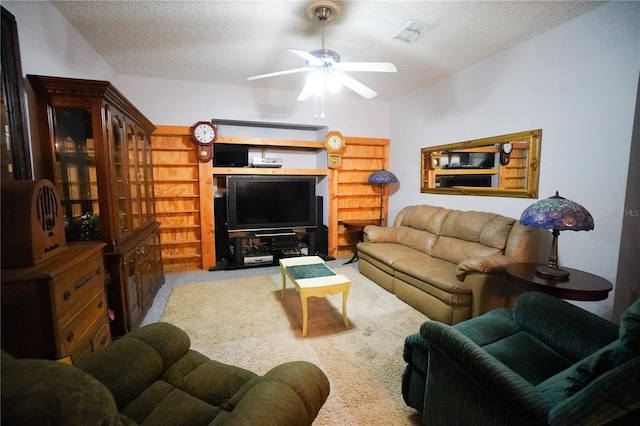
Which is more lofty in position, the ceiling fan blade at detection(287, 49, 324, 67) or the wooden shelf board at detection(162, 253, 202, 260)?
the ceiling fan blade at detection(287, 49, 324, 67)

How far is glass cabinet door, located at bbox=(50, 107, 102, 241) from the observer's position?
205cm

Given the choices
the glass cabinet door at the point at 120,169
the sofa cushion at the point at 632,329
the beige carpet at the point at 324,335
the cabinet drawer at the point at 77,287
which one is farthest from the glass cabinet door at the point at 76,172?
the sofa cushion at the point at 632,329

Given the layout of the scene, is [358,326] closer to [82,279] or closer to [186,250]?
[82,279]

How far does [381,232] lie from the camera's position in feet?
13.1

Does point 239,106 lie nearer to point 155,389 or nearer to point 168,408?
point 155,389

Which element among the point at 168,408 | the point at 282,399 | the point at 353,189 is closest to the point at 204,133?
the point at 353,189

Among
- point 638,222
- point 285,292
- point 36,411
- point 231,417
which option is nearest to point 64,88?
point 36,411

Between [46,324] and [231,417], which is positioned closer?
[231,417]

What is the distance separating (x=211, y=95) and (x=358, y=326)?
378 centimetres

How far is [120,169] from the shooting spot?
239 centimetres

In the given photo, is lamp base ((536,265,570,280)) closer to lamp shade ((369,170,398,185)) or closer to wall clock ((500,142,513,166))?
wall clock ((500,142,513,166))

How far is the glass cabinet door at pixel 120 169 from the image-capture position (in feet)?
7.37

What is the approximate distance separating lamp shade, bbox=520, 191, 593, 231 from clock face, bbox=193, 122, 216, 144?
3871mm

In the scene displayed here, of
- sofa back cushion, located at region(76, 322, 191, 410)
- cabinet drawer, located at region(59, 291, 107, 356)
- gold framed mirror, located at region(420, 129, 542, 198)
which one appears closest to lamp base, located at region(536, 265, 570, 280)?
gold framed mirror, located at region(420, 129, 542, 198)
